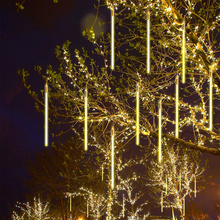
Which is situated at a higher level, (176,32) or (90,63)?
(176,32)

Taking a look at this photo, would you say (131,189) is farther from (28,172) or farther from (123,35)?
(123,35)

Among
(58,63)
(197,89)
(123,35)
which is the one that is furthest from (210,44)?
(58,63)

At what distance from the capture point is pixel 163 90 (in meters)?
5.19

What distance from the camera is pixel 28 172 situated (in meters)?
15.5

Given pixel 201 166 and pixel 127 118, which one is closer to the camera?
pixel 127 118

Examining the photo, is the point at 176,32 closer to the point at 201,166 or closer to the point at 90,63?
the point at 90,63

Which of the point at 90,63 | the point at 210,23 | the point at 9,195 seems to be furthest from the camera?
the point at 9,195

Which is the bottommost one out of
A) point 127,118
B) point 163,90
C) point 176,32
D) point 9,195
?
Result: point 9,195

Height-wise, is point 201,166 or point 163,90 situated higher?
point 163,90

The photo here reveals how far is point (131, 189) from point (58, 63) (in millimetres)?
10337

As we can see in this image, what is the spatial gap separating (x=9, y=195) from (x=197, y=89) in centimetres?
1475

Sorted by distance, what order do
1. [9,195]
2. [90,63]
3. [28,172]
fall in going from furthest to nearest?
[9,195] < [28,172] < [90,63]

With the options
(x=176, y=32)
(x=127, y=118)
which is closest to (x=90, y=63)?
(x=127, y=118)

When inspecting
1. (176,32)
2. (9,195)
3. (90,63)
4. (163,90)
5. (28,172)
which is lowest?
(9,195)
